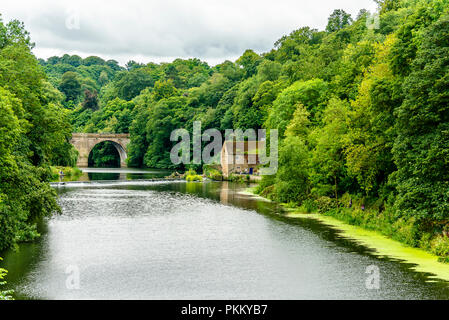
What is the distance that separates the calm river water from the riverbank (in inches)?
23.0

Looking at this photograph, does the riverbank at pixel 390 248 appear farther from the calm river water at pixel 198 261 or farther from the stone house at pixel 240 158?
the stone house at pixel 240 158

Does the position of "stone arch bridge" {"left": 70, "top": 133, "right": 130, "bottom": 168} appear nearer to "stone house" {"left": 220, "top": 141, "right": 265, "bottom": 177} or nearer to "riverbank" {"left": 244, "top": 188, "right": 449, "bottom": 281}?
"stone house" {"left": 220, "top": 141, "right": 265, "bottom": 177}

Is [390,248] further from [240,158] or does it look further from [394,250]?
[240,158]

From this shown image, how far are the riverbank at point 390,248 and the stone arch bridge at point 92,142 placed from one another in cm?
7697

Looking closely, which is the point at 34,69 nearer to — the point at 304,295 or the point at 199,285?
the point at 199,285

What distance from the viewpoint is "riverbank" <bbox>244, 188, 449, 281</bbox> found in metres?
20.1

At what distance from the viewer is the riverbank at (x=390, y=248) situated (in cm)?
2012

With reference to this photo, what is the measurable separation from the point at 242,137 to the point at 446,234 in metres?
58.5

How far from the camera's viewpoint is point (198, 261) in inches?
867

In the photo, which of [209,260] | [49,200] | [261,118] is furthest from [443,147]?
[261,118]

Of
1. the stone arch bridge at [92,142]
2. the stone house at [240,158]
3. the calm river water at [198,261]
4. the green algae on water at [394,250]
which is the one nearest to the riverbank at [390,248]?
the green algae on water at [394,250]
